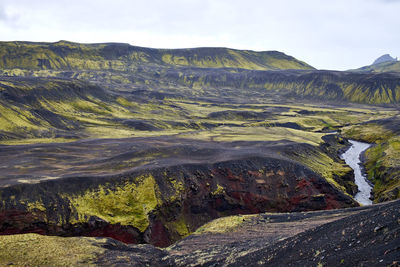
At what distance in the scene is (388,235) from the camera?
15.5m

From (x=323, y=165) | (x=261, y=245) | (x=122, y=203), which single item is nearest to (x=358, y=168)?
(x=323, y=165)

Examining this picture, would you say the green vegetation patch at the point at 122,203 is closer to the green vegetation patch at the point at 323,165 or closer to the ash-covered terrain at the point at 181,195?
the ash-covered terrain at the point at 181,195

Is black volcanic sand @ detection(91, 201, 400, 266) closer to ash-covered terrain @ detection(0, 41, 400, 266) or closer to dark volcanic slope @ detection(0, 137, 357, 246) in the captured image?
ash-covered terrain @ detection(0, 41, 400, 266)

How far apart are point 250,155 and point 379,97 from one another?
506 ft

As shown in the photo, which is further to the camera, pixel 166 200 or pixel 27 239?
pixel 166 200

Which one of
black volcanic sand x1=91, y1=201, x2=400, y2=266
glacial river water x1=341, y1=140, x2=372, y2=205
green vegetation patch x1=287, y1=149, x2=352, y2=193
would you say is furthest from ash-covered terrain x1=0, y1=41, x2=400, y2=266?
glacial river water x1=341, y1=140, x2=372, y2=205

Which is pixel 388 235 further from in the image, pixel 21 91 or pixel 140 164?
pixel 21 91

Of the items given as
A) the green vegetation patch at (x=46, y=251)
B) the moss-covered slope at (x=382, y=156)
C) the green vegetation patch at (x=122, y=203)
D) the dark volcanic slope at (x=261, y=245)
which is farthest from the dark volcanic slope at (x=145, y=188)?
the green vegetation patch at (x=46, y=251)

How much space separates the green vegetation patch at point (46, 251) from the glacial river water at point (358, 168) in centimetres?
3980

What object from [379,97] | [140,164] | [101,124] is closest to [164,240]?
[140,164]

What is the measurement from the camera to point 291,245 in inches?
800

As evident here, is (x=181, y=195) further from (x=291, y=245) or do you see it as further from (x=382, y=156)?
(x=382, y=156)

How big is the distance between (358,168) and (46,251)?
59.0 metres

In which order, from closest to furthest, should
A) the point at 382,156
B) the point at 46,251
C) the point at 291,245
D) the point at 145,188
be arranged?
the point at 291,245
the point at 46,251
the point at 145,188
the point at 382,156
